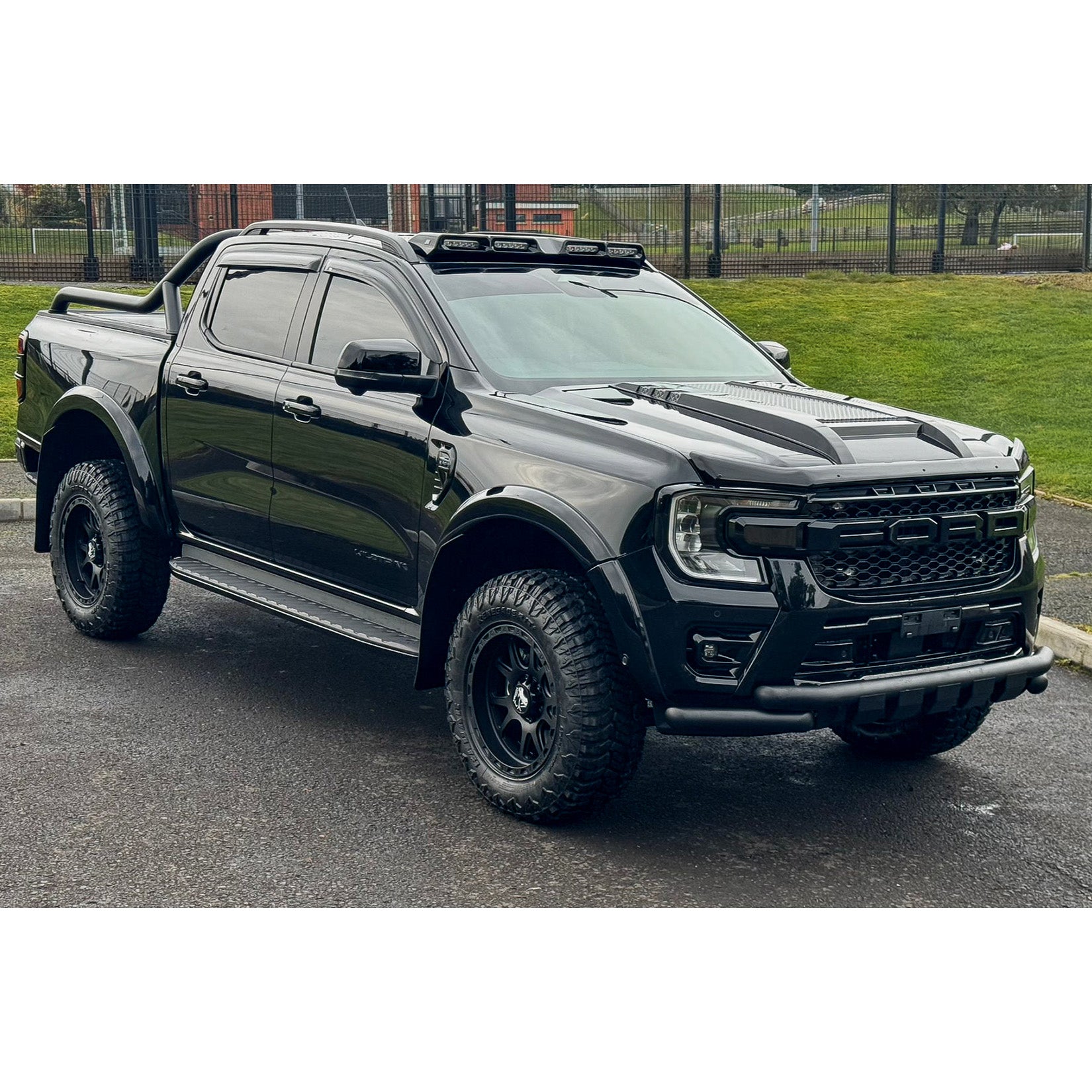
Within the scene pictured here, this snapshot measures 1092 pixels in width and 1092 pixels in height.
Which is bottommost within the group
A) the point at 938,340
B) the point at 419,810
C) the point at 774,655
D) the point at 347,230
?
the point at 419,810

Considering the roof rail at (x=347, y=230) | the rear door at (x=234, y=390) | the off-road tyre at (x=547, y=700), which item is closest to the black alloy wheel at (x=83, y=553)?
the rear door at (x=234, y=390)

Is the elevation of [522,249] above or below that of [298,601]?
above

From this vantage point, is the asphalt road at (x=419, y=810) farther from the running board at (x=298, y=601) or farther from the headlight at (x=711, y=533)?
the headlight at (x=711, y=533)

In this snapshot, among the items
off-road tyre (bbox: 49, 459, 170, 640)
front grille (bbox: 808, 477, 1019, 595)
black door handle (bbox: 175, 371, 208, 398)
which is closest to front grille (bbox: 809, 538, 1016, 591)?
front grille (bbox: 808, 477, 1019, 595)

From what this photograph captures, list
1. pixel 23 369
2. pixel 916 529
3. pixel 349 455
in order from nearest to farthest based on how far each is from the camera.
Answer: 1. pixel 916 529
2. pixel 349 455
3. pixel 23 369

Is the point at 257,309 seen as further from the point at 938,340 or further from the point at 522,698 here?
the point at 938,340

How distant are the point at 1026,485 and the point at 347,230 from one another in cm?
301

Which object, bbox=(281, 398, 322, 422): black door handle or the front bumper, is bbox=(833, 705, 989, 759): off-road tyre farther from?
bbox=(281, 398, 322, 422): black door handle

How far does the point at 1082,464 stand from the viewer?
12.8 metres

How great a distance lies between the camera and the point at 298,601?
6273 mm

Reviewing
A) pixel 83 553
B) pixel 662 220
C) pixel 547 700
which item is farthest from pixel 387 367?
pixel 662 220

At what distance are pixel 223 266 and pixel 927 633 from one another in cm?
389

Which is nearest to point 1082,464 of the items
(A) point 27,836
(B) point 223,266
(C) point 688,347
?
(C) point 688,347

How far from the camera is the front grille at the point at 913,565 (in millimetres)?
4719
